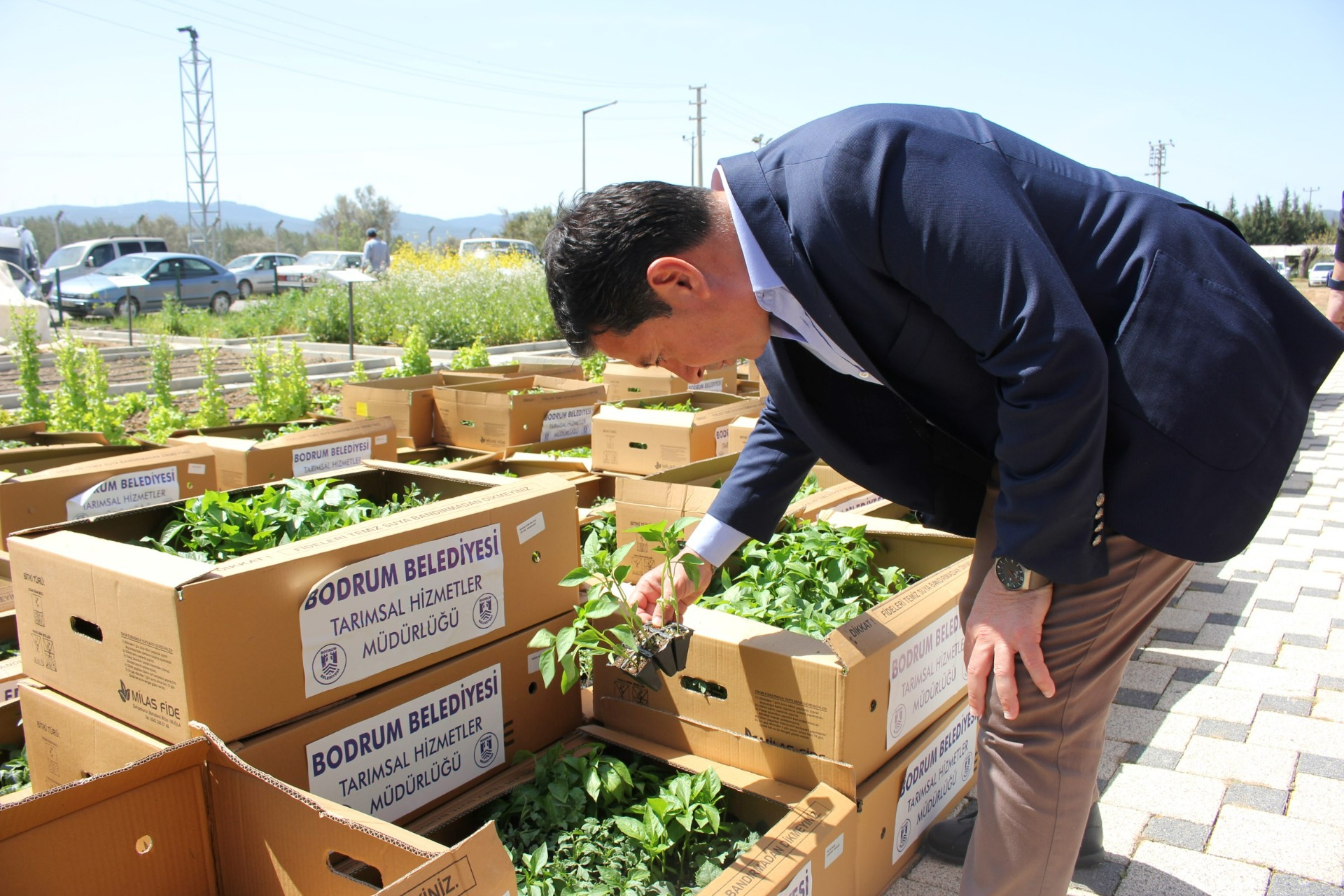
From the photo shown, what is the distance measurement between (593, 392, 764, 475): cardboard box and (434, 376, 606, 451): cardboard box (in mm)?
487

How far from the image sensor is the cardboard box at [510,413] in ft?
14.7

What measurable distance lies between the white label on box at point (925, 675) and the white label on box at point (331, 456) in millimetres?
2502

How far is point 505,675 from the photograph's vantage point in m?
1.98

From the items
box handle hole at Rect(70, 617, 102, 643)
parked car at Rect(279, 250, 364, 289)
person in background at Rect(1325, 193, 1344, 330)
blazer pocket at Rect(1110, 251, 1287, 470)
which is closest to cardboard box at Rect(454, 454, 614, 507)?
box handle hole at Rect(70, 617, 102, 643)

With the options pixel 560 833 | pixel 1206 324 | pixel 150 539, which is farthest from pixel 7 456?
pixel 1206 324

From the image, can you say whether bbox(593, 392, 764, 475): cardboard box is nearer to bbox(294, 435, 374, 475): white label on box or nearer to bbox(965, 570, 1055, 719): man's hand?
bbox(294, 435, 374, 475): white label on box

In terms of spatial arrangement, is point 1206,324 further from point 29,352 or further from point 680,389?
point 29,352

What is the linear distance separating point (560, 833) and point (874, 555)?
1.19m

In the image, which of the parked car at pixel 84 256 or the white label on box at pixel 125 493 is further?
the parked car at pixel 84 256

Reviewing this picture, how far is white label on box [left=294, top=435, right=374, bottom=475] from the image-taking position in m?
3.56

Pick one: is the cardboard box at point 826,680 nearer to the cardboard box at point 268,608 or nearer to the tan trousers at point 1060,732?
the tan trousers at point 1060,732

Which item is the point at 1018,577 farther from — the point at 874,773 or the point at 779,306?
the point at 874,773

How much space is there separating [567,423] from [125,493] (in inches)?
88.1

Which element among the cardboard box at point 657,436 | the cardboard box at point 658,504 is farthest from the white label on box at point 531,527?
the cardboard box at point 657,436
